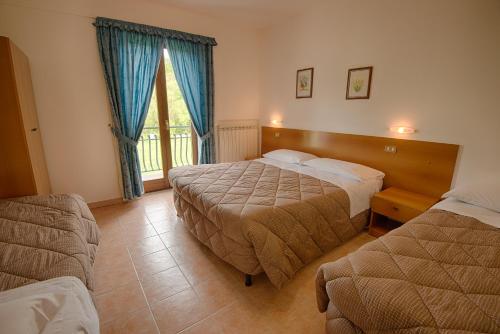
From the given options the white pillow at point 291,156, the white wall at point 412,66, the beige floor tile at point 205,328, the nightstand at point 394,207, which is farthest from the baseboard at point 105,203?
the nightstand at point 394,207

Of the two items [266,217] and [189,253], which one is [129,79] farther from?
[266,217]

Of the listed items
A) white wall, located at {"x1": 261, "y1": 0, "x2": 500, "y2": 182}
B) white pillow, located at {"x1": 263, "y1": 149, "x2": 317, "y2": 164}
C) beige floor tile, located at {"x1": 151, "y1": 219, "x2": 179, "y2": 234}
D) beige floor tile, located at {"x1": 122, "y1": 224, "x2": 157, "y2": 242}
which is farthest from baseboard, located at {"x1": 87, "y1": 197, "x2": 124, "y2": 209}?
white wall, located at {"x1": 261, "y1": 0, "x2": 500, "y2": 182}

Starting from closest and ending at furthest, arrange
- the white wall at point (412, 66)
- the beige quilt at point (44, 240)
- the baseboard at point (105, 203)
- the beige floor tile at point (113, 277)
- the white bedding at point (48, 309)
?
1. the white bedding at point (48, 309)
2. the beige quilt at point (44, 240)
3. the beige floor tile at point (113, 277)
4. the white wall at point (412, 66)
5. the baseboard at point (105, 203)

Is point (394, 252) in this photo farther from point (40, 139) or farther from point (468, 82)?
point (40, 139)

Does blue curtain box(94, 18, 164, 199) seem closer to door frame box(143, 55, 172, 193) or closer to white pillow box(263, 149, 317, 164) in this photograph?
door frame box(143, 55, 172, 193)

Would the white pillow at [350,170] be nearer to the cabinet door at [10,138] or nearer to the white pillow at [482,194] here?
the white pillow at [482,194]

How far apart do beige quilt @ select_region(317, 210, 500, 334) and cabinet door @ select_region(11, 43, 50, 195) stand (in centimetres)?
271

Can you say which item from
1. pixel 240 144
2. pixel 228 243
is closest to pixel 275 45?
pixel 240 144

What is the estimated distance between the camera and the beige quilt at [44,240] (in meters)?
1.16

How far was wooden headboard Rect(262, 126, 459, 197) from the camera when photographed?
2.30 metres

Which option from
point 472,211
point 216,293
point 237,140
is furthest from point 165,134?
point 472,211

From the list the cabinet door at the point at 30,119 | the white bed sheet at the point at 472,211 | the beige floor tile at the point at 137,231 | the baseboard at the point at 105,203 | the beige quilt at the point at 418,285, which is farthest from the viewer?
the baseboard at the point at 105,203

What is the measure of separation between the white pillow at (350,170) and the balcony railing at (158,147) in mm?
2217

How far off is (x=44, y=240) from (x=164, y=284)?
35.1 inches
